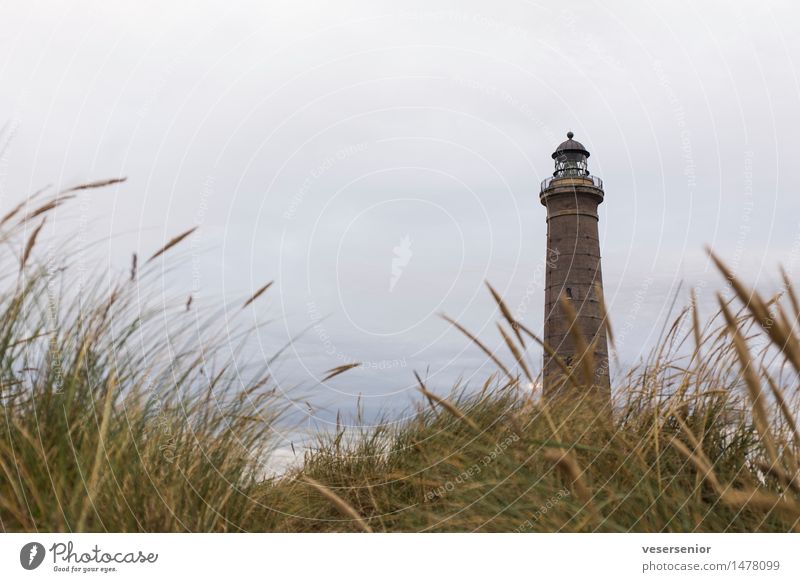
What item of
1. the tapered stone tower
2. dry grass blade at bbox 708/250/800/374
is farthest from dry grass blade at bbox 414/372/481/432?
the tapered stone tower

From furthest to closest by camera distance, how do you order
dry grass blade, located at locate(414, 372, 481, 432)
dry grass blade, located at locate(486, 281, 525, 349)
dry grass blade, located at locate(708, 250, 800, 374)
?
dry grass blade, located at locate(486, 281, 525, 349) < dry grass blade, located at locate(414, 372, 481, 432) < dry grass blade, located at locate(708, 250, 800, 374)

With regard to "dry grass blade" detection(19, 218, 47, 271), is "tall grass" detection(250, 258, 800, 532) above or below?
below

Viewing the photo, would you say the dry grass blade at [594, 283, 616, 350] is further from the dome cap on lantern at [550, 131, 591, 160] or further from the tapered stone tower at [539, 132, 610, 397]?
the dome cap on lantern at [550, 131, 591, 160]

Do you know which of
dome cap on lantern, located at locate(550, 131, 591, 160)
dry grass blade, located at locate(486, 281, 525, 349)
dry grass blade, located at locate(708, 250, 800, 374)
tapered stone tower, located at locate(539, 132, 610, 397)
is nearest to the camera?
dry grass blade, located at locate(708, 250, 800, 374)

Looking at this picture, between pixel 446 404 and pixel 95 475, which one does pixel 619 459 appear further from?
pixel 95 475

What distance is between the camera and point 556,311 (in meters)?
26.2

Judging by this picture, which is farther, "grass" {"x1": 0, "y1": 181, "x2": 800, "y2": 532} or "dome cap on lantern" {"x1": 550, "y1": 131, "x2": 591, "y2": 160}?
"dome cap on lantern" {"x1": 550, "y1": 131, "x2": 591, "y2": 160}

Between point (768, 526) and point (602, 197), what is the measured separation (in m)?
29.2
